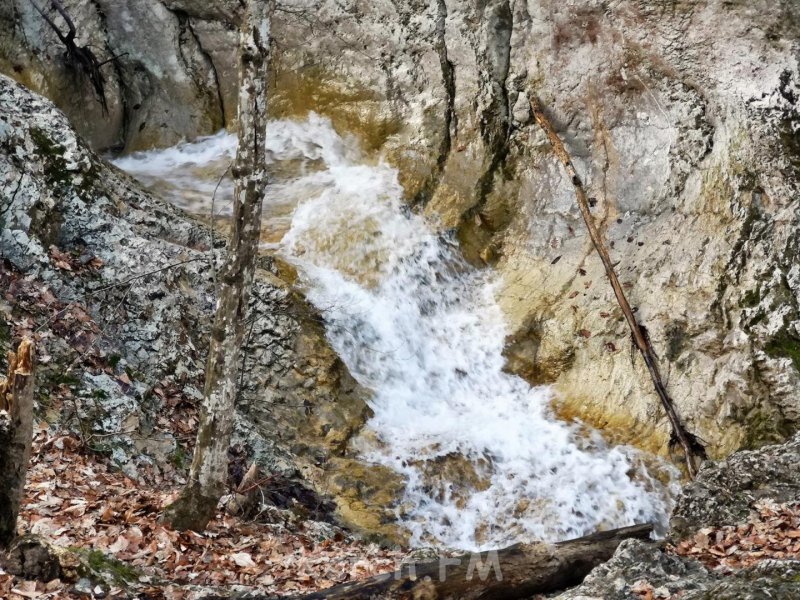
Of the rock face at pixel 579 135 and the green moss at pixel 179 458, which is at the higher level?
the rock face at pixel 579 135

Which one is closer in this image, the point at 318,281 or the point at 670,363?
the point at 670,363

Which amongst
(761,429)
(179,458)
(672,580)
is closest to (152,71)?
(179,458)

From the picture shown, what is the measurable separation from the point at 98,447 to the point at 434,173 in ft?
23.5

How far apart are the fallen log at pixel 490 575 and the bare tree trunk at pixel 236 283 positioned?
1.28 meters

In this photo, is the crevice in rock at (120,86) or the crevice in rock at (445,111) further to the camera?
the crevice in rock at (120,86)

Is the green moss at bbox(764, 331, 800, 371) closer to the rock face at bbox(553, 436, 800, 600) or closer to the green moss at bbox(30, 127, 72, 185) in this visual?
the rock face at bbox(553, 436, 800, 600)

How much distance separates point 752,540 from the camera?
5832 millimetres

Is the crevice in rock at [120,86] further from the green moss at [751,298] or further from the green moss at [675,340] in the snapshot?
the green moss at [751,298]

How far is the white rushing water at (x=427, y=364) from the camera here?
29.0 ft

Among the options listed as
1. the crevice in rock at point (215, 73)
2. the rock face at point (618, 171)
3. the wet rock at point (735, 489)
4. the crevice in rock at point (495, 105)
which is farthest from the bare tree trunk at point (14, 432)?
the crevice in rock at point (215, 73)

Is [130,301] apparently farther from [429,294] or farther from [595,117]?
[595,117]

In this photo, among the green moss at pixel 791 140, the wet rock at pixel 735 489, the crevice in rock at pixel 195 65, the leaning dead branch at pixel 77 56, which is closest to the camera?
the wet rock at pixel 735 489

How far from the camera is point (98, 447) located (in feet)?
23.7

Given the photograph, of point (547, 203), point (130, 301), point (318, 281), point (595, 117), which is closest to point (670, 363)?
point (547, 203)
